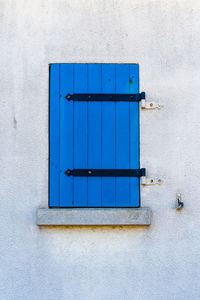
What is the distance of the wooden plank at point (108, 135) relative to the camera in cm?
332

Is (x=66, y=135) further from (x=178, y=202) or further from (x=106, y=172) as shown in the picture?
(x=178, y=202)

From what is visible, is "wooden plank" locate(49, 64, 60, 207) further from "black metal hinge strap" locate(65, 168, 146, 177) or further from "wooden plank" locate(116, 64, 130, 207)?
"wooden plank" locate(116, 64, 130, 207)

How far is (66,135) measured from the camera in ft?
11.0

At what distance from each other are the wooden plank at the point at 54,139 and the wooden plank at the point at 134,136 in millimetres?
602

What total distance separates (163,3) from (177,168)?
139 centimetres

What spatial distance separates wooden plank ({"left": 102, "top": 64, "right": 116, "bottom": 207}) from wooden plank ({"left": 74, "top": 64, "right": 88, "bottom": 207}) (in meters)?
0.15

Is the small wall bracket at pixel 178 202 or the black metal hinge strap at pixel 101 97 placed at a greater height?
the black metal hinge strap at pixel 101 97

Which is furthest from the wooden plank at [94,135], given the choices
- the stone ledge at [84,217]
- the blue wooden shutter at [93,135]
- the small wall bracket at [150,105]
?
the small wall bracket at [150,105]

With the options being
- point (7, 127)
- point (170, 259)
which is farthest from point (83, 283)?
point (7, 127)

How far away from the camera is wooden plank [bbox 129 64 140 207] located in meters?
3.33

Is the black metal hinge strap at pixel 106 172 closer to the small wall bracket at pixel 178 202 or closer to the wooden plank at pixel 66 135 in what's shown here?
the wooden plank at pixel 66 135

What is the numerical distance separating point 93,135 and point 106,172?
32 cm

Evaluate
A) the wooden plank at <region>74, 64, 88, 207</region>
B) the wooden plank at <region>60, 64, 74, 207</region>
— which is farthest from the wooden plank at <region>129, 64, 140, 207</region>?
the wooden plank at <region>60, 64, 74, 207</region>

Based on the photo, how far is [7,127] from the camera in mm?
3373
